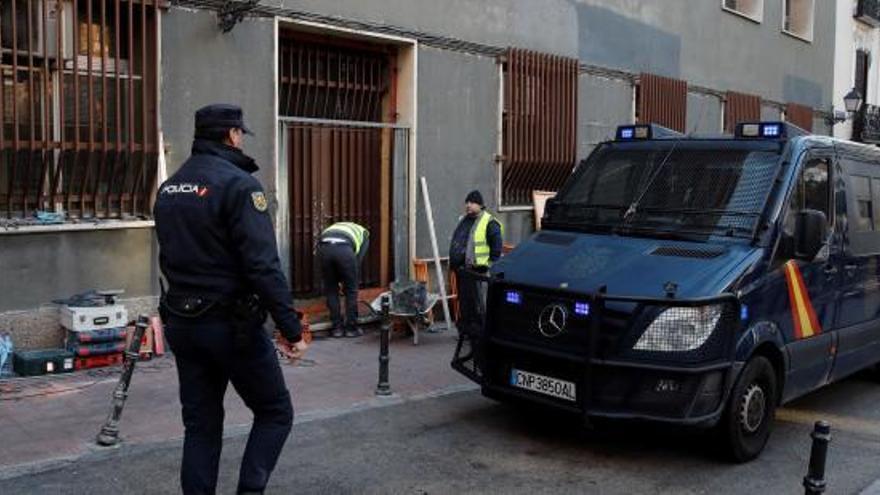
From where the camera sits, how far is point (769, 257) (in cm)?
583

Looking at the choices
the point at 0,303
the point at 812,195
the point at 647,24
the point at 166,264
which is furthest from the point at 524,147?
the point at 166,264

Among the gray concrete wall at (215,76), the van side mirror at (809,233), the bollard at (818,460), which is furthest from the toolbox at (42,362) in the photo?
the bollard at (818,460)

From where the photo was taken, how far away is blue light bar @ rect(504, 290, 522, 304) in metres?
5.88

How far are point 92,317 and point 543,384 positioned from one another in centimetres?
410

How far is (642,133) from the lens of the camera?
7090mm

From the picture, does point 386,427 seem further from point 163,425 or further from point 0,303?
point 0,303

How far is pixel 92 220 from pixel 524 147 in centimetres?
635

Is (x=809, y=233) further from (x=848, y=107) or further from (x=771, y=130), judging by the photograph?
(x=848, y=107)

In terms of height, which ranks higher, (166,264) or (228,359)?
(166,264)

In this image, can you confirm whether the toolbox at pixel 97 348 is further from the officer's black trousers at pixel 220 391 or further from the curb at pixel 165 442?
the officer's black trousers at pixel 220 391

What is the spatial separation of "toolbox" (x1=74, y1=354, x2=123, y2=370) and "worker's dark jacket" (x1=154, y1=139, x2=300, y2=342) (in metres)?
3.97

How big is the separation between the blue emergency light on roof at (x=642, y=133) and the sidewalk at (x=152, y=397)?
251cm

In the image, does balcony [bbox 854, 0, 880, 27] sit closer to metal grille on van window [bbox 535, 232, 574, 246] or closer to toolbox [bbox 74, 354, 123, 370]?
metal grille on van window [bbox 535, 232, 574, 246]

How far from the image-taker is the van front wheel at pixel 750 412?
18.3 feet
